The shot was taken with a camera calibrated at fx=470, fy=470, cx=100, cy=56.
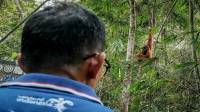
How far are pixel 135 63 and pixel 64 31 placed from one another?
2.77m

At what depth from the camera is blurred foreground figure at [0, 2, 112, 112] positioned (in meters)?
0.89

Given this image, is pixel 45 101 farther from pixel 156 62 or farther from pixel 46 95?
pixel 156 62

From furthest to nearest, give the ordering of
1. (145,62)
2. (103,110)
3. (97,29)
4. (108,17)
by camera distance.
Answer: (108,17) → (145,62) → (97,29) → (103,110)

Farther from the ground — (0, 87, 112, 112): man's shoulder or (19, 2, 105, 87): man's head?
(19, 2, 105, 87): man's head

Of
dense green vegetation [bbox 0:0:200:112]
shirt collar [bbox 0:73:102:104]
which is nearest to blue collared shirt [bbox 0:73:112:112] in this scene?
shirt collar [bbox 0:73:102:104]

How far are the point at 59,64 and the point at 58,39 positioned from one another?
5 cm

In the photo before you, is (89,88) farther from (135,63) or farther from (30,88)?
(135,63)

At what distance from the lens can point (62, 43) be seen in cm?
97

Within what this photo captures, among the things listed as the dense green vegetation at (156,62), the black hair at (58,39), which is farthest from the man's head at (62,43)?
the dense green vegetation at (156,62)

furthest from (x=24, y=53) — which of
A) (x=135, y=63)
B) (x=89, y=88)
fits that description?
(x=135, y=63)

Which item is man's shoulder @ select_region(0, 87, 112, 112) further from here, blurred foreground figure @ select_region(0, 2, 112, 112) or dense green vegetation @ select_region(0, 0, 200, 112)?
dense green vegetation @ select_region(0, 0, 200, 112)

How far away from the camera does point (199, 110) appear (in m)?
3.68

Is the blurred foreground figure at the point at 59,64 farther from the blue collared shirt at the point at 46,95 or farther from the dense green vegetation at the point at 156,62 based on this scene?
the dense green vegetation at the point at 156,62

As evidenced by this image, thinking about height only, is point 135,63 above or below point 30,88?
below
